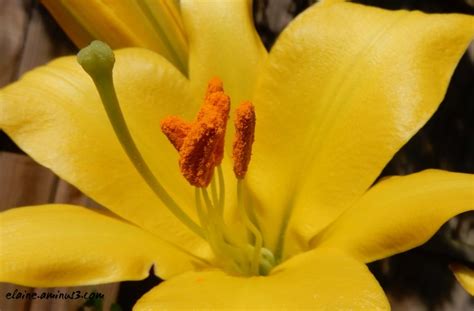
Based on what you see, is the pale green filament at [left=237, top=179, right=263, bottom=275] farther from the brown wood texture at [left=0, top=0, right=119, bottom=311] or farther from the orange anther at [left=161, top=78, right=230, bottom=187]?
the brown wood texture at [left=0, top=0, right=119, bottom=311]

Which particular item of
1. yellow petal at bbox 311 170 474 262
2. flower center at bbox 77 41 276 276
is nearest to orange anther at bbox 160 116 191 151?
flower center at bbox 77 41 276 276

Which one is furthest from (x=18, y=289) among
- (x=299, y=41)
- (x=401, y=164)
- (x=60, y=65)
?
(x=401, y=164)

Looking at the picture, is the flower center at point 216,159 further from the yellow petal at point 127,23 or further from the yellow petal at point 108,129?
the yellow petal at point 127,23

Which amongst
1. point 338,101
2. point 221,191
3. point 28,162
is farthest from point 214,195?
point 28,162

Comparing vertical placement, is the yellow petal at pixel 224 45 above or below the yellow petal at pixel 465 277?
above

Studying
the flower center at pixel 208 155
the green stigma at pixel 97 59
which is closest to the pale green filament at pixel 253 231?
the flower center at pixel 208 155

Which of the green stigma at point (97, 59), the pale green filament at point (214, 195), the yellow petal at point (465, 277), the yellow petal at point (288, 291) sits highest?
the green stigma at point (97, 59)

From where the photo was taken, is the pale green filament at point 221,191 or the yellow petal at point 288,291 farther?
the pale green filament at point 221,191

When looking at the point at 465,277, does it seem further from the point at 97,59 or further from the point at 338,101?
the point at 97,59
